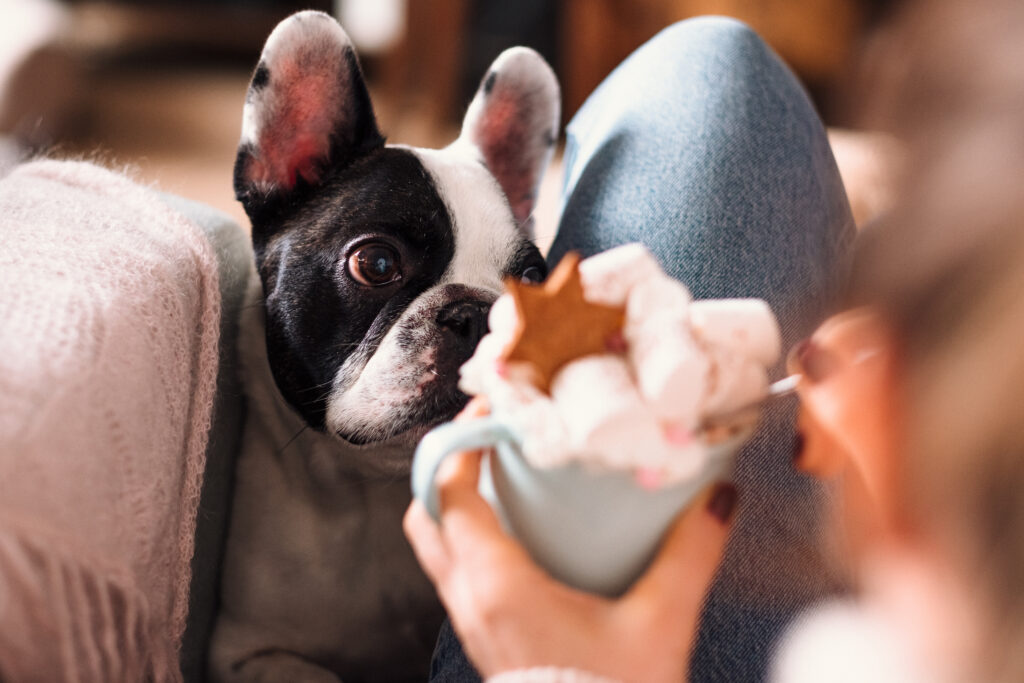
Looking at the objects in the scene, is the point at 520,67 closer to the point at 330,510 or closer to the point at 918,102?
the point at 330,510

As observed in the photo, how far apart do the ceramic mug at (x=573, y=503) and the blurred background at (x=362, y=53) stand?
2005mm

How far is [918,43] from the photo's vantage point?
1.50ft

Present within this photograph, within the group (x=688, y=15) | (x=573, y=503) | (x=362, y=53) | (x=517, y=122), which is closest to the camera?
(x=573, y=503)

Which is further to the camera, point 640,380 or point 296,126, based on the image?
point 296,126

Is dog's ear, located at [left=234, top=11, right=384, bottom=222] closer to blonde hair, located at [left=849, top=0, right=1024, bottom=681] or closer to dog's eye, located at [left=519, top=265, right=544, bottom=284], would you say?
dog's eye, located at [left=519, top=265, right=544, bottom=284]

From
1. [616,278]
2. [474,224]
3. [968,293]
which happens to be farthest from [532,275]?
[968,293]

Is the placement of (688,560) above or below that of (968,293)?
below

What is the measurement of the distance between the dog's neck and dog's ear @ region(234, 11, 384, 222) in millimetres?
153

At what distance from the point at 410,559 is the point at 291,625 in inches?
6.4

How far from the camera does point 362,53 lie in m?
4.49

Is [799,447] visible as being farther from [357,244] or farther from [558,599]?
[357,244]

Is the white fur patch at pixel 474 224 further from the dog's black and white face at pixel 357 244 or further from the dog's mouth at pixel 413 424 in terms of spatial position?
the dog's mouth at pixel 413 424

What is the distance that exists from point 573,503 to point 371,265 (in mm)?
532

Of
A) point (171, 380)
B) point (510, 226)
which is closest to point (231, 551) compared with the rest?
point (171, 380)
